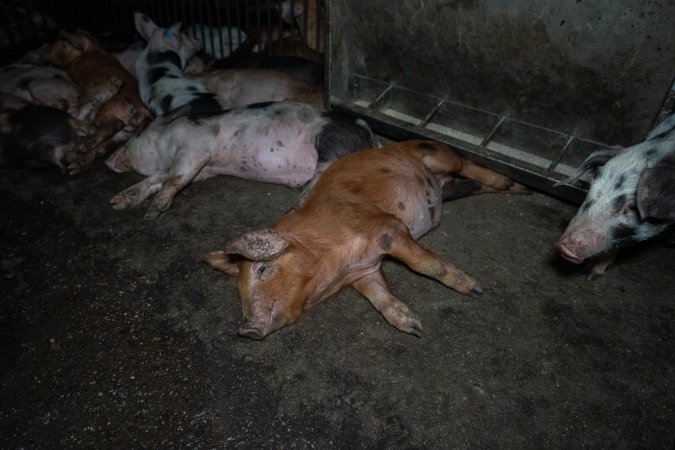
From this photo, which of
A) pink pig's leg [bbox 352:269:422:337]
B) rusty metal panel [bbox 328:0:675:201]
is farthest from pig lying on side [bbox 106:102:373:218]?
pink pig's leg [bbox 352:269:422:337]

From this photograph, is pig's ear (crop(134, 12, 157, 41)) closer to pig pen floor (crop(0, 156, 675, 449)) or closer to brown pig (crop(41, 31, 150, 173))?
brown pig (crop(41, 31, 150, 173))

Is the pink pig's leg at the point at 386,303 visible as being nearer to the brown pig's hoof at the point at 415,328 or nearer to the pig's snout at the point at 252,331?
the brown pig's hoof at the point at 415,328

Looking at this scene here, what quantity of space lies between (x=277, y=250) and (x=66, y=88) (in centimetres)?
417

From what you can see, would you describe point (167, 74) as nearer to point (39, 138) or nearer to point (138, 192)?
point (39, 138)

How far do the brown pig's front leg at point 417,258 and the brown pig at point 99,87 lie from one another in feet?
10.8

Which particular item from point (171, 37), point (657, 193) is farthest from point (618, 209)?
point (171, 37)

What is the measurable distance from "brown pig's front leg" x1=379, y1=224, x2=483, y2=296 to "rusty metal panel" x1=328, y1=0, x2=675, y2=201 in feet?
4.00

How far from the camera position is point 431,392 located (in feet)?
8.81

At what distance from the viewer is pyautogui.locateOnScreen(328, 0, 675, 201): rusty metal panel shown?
3373mm

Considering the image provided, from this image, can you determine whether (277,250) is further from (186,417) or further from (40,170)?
(40,170)

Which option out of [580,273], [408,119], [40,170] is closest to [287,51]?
[408,119]

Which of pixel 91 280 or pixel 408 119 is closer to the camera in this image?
pixel 91 280

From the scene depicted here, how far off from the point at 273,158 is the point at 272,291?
5.87 ft

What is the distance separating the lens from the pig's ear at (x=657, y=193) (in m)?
2.48
